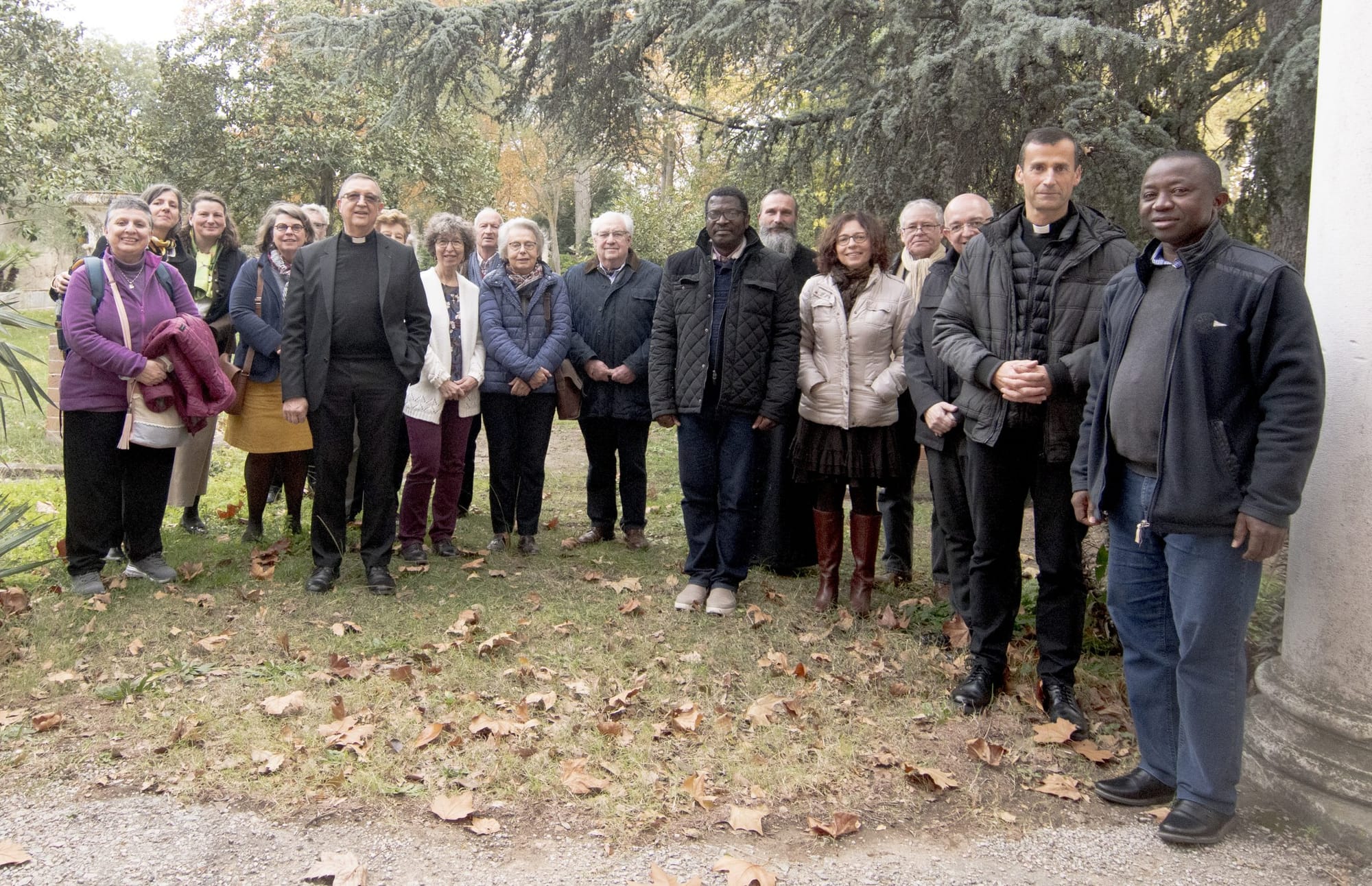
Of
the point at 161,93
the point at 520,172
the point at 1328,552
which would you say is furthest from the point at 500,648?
the point at 520,172

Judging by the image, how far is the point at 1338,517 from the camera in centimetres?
343

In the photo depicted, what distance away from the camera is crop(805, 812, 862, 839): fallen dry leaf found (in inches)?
135

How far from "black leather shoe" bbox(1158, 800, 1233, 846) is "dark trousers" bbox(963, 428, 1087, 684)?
1.05 meters

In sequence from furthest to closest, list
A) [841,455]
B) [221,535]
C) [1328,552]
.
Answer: [221,535] → [841,455] → [1328,552]

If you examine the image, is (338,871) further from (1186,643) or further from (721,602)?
(721,602)

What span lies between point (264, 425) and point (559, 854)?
443 cm

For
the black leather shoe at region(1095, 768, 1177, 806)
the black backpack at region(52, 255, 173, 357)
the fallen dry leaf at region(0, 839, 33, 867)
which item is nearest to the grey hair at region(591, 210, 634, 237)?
the black backpack at region(52, 255, 173, 357)

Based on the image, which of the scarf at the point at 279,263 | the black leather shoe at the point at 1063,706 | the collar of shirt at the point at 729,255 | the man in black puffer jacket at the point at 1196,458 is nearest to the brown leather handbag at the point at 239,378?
the scarf at the point at 279,263

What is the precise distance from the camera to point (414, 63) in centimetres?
966

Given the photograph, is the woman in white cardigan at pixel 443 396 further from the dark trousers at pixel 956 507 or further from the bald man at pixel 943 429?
the dark trousers at pixel 956 507

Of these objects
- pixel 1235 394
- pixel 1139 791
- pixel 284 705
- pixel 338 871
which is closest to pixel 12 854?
pixel 338 871

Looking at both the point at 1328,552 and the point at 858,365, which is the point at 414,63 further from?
the point at 1328,552

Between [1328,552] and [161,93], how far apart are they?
26.9 m

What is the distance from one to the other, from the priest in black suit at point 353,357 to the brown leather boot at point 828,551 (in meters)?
2.42
